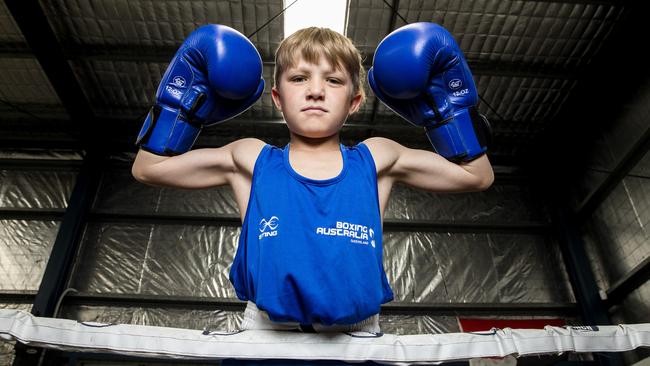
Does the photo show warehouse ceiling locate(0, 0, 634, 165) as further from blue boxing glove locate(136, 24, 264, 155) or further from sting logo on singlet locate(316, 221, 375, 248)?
sting logo on singlet locate(316, 221, 375, 248)

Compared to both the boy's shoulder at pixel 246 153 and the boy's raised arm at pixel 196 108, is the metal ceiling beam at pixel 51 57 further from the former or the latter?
the boy's shoulder at pixel 246 153

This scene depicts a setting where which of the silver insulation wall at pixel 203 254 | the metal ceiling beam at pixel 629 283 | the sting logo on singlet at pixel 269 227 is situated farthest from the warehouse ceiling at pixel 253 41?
the sting logo on singlet at pixel 269 227

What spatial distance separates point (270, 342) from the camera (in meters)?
1.09

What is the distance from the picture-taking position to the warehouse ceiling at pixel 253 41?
4461mm

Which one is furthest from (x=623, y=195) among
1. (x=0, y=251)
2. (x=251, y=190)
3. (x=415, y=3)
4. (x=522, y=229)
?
(x=0, y=251)

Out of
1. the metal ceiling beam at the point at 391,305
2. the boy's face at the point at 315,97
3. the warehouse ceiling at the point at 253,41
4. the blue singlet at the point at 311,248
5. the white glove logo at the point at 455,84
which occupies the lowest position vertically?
the blue singlet at the point at 311,248

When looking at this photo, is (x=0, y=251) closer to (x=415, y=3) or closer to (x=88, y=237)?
(x=88, y=237)

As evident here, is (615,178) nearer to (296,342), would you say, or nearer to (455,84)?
(455,84)

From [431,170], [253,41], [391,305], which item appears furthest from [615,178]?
[431,170]

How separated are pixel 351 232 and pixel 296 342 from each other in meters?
0.29

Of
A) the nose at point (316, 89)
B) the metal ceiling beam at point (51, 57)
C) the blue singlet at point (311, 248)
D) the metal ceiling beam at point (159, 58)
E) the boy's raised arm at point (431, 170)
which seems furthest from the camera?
the metal ceiling beam at point (159, 58)

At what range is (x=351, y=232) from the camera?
1160 millimetres

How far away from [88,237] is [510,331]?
5.10 m

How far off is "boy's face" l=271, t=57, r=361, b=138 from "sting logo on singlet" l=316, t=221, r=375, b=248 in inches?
12.8
